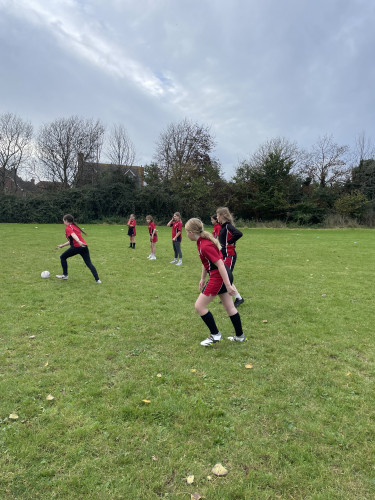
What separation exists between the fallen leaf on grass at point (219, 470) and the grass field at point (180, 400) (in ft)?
0.12

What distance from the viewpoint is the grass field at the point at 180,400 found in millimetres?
2508

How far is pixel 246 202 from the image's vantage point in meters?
37.5

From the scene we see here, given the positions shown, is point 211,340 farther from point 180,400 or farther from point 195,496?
point 195,496

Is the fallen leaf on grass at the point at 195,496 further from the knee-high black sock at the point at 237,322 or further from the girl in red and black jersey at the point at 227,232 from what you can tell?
the girl in red and black jersey at the point at 227,232

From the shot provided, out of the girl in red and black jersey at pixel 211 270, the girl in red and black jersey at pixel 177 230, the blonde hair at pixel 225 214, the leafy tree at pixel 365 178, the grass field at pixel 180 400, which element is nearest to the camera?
the grass field at pixel 180 400

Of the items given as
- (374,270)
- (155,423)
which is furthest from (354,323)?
(374,270)

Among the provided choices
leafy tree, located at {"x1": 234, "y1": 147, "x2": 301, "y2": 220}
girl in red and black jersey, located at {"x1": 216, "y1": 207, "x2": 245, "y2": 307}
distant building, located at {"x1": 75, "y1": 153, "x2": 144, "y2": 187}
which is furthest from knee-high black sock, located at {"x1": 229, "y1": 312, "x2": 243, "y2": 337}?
distant building, located at {"x1": 75, "y1": 153, "x2": 144, "y2": 187}

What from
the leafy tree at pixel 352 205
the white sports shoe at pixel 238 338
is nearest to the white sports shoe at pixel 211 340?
the white sports shoe at pixel 238 338

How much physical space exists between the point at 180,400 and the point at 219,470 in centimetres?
100

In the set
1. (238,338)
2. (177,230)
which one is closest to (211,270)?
(238,338)

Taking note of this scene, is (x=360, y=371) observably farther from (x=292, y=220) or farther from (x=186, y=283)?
(x=292, y=220)

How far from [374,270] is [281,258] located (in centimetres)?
374

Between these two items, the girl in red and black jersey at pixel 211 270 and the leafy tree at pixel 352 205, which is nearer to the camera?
the girl in red and black jersey at pixel 211 270

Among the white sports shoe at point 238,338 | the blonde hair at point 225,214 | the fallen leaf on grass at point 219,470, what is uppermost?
the blonde hair at point 225,214
